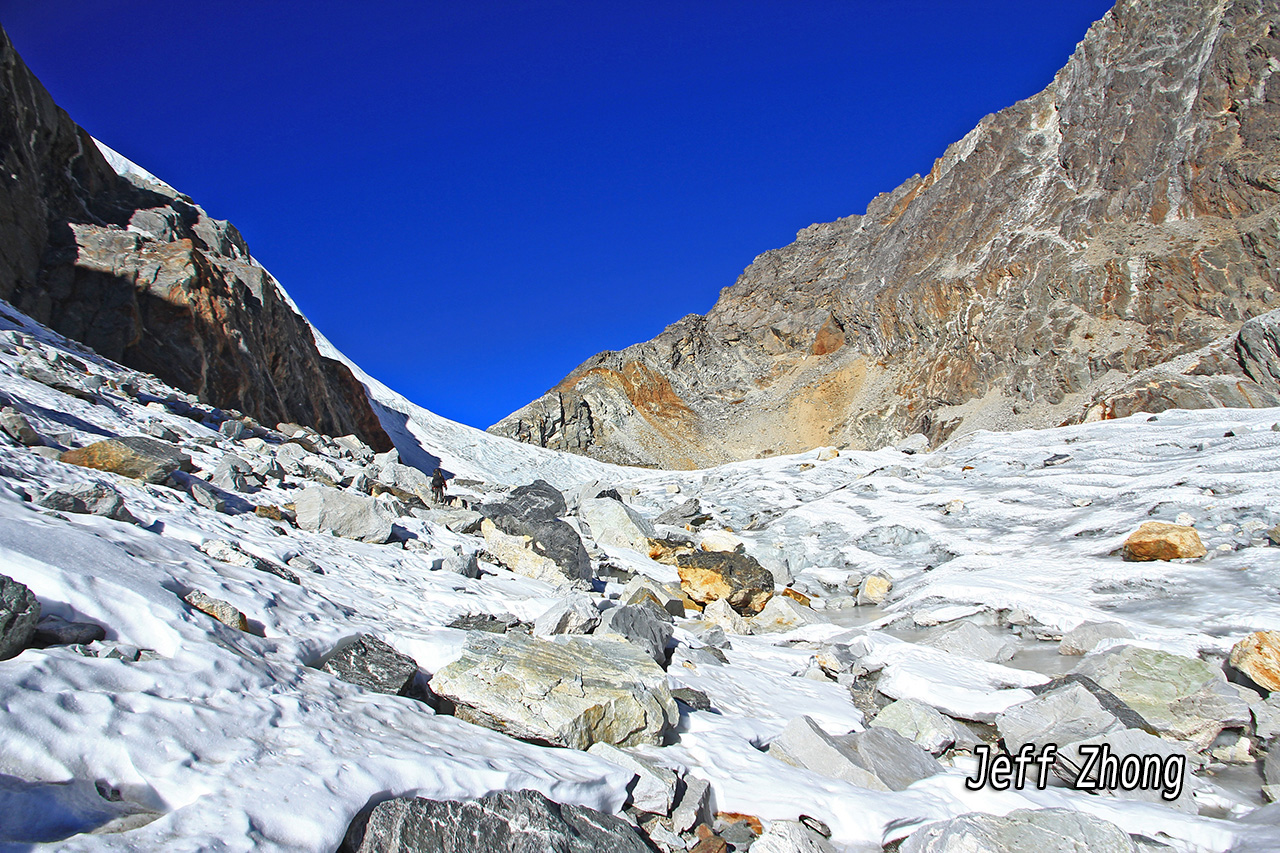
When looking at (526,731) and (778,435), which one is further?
(778,435)

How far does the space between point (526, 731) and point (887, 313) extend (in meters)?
62.4

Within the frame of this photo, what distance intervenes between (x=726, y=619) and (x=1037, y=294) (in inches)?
1825

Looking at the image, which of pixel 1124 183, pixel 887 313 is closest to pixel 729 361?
pixel 887 313

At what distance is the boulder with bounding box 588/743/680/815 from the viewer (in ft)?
11.4

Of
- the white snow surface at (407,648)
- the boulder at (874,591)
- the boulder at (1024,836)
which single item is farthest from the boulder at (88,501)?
the boulder at (874,591)

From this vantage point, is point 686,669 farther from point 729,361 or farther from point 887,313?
point 729,361

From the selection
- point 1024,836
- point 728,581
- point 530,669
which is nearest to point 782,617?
point 728,581

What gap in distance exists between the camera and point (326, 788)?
2.70 metres

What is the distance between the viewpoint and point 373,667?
4137 millimetres

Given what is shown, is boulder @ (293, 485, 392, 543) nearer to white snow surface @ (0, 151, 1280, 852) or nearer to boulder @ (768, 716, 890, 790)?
white snow surface @ (0, 151, 1280, 852)

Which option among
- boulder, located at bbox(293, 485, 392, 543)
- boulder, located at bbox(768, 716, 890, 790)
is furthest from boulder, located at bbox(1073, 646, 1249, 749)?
boulder, located at bbox(293, 485, 392, 543)

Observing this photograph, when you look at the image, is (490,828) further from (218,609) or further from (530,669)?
(218,609)

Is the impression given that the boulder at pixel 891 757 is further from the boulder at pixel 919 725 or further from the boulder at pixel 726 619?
the boulder at pixel 726 619

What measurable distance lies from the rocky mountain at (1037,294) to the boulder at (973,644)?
1132 inches
